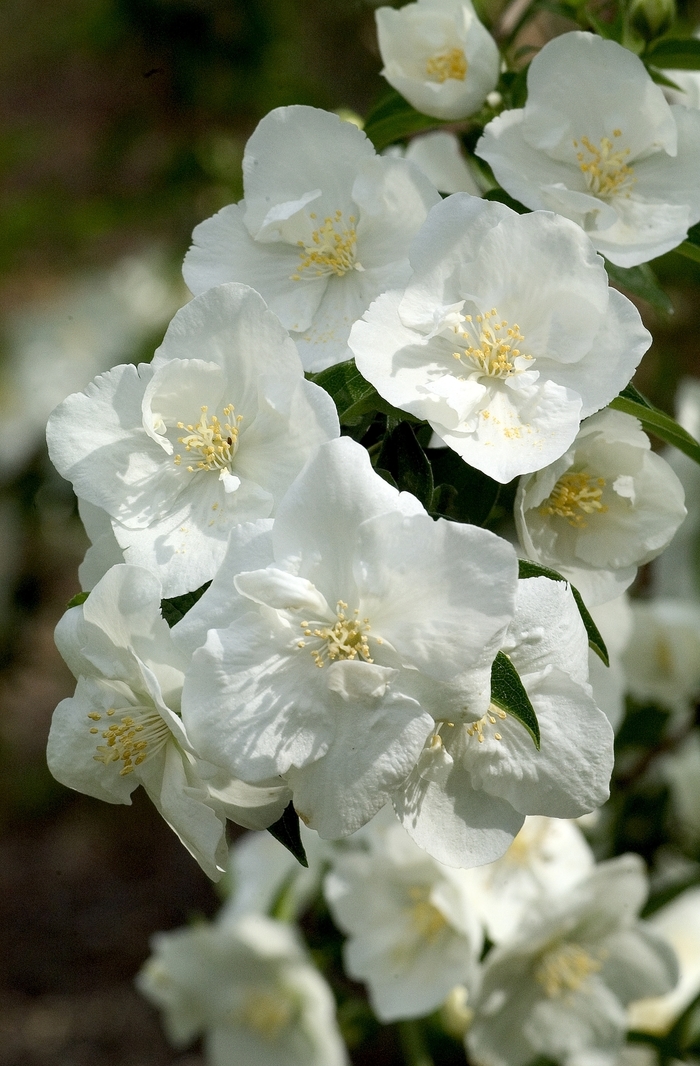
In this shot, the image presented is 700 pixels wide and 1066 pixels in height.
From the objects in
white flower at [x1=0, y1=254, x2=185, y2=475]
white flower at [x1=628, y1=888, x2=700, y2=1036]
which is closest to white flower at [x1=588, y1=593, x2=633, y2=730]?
white flower at [x1=628, y1=888, x2=700, y2=1036]

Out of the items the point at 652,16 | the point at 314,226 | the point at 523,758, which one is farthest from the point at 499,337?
the point at 652,16

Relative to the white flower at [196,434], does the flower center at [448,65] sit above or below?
above

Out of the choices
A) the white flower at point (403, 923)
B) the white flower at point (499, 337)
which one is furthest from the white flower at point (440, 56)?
the white flower at point (403, 923)

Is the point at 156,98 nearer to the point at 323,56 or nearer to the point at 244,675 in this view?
the point at 323,56

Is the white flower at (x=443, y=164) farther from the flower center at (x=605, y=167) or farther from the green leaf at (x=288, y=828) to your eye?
the green leaf at (x=288, y=828)

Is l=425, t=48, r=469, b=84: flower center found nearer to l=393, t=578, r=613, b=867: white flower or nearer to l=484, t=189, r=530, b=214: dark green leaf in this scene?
l=484, t=189, r=530, b=214: dark green leaf

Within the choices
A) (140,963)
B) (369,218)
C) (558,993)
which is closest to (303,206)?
(369,218)
